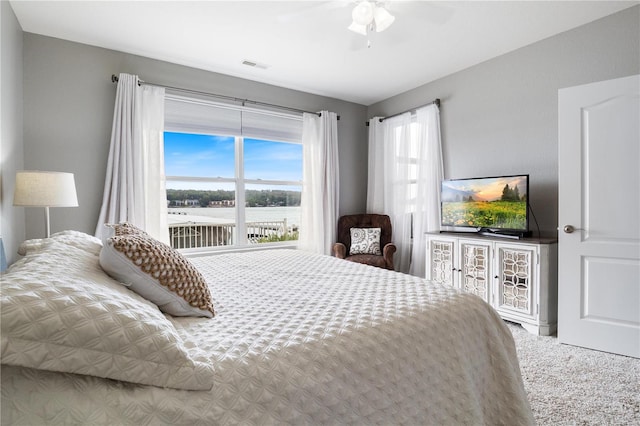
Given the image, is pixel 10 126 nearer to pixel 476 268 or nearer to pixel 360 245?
pixel 360 245

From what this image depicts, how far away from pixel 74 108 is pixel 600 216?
4570 millimetres

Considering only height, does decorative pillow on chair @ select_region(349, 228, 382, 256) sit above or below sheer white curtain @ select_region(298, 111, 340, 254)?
below

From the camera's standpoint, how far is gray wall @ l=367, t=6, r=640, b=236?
8.80ft

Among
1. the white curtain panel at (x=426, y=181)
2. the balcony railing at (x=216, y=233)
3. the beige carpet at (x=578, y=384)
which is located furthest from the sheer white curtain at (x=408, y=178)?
the beige carpet at (x=578, y=384)

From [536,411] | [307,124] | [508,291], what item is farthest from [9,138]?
[508,291]

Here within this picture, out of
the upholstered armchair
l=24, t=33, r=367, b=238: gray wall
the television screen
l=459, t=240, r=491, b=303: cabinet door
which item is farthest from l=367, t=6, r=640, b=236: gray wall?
l=24, t=33, r=367, b=238: gray wall

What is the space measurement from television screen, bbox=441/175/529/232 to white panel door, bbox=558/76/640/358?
0.40 meters

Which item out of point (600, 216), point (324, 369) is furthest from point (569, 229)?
point (324, 369)

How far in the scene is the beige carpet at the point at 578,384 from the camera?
1.70 metres

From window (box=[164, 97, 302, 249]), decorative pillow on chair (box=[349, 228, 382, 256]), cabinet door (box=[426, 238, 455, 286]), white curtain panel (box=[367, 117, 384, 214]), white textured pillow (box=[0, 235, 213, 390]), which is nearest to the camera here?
white textured pillow (box=[0, 235, 213, 390])

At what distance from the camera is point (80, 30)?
9.34 ft

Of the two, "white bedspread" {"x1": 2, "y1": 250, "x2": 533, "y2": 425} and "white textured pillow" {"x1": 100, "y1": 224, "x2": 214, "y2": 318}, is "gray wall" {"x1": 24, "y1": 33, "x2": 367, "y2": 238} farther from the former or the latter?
"white textured pillow" {"x1": 100, "y1": 224, "x2": 214, "y2": 318}

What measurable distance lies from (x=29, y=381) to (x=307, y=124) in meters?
4.02

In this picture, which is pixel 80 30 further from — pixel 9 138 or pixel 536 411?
pixel 536 411
